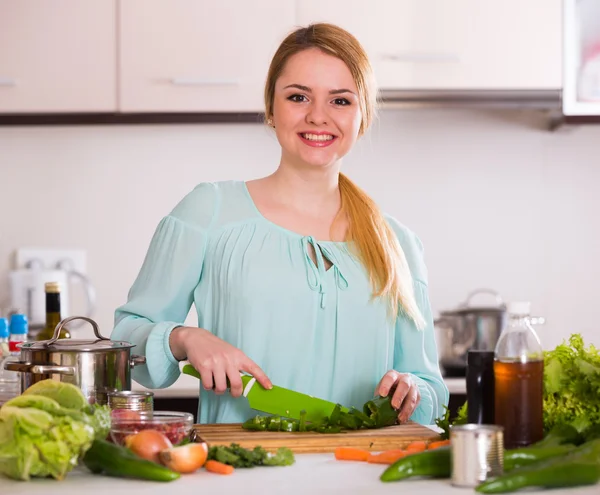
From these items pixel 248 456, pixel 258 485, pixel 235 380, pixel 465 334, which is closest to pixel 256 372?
pixel 235 380

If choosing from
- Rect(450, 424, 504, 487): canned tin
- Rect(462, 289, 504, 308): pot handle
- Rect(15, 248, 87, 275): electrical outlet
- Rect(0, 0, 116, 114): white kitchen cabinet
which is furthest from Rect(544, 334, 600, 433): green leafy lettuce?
Rect(15, 248, 87, 275): electrical outlet

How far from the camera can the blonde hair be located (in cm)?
185

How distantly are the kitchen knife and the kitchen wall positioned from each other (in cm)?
183

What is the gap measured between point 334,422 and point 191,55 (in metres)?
1.83

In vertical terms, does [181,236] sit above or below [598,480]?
above

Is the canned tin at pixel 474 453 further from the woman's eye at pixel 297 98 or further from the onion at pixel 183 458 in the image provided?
the woman's eye at pixel 297 98

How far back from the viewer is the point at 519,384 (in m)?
1.33

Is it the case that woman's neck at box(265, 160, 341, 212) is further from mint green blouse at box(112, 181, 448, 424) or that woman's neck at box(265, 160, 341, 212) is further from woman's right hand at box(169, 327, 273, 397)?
woman's right hand at box(169, 327, 273, 397)

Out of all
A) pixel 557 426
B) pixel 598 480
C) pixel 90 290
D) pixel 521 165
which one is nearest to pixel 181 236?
pixel 557 426

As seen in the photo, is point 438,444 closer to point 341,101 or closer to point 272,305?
point 272,305

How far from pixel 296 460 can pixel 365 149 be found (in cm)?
217

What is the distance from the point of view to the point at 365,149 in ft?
11.2

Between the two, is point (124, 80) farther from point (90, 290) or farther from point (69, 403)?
point (69, 403)

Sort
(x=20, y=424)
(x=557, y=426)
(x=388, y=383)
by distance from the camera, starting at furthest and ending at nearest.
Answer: (x=388, y=383) < (x=557, y=426) < (x=20, y=424)
